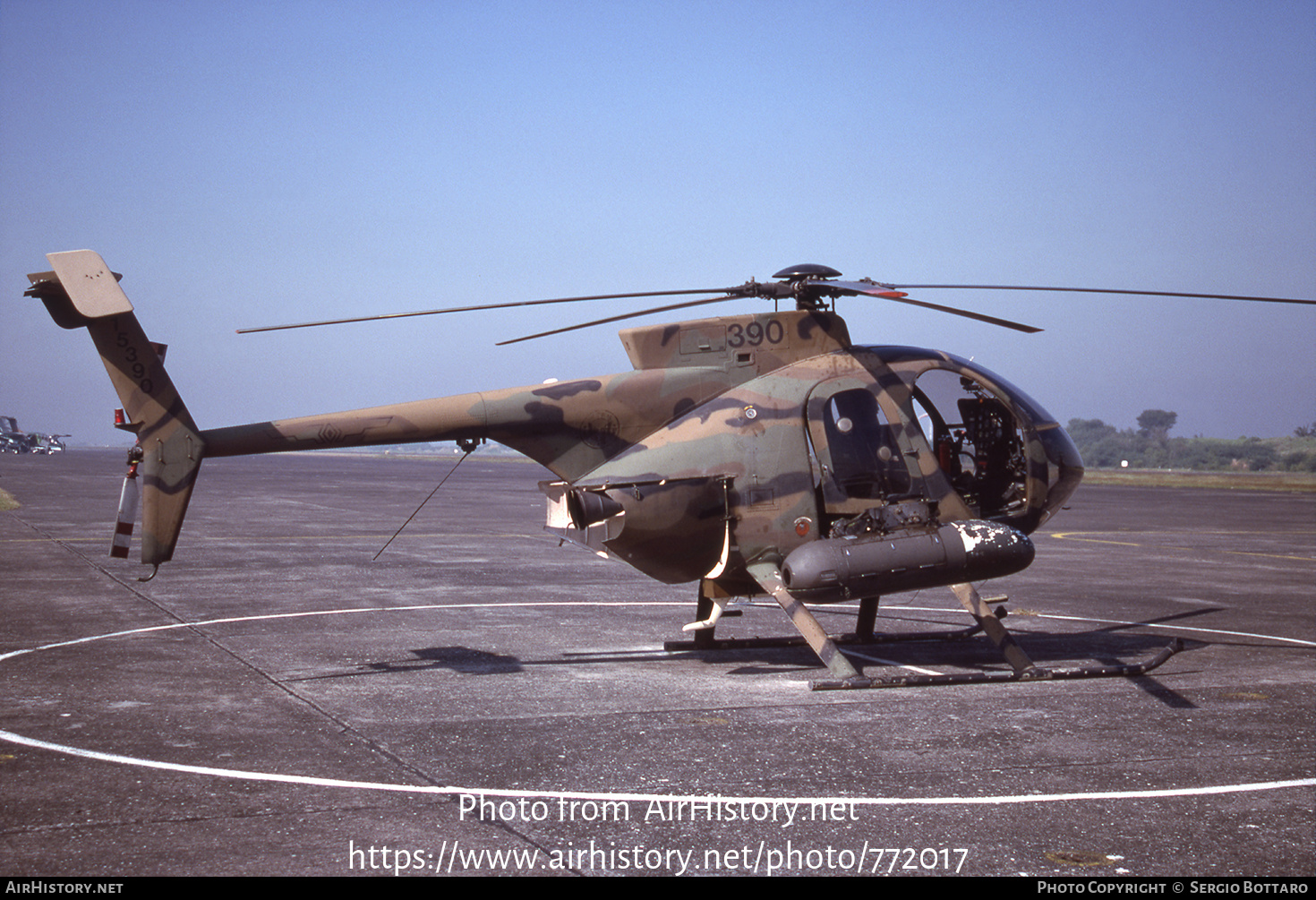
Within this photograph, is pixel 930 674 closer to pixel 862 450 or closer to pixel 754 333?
pixel 862 450

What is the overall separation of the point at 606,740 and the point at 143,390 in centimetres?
641

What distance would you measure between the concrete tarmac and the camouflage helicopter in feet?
4.46

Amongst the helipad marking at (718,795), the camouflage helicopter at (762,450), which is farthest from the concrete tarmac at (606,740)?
the camouflage helicopter at (762,450)

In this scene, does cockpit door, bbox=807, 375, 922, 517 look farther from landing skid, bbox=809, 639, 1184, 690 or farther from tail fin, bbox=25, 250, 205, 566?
tail fin, bbox=25, 250, 205, 566

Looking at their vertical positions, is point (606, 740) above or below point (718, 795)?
below

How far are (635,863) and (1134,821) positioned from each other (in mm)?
3602

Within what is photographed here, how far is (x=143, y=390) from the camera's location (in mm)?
11609

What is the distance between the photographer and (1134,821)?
7.51 meters

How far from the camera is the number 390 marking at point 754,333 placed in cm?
1327

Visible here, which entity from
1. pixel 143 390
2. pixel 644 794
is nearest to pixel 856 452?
pixel 644 794

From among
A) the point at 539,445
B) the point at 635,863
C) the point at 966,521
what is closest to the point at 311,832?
the point at 635,863

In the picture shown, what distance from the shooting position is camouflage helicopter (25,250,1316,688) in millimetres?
11773

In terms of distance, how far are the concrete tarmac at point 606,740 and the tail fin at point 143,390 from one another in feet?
6.04
